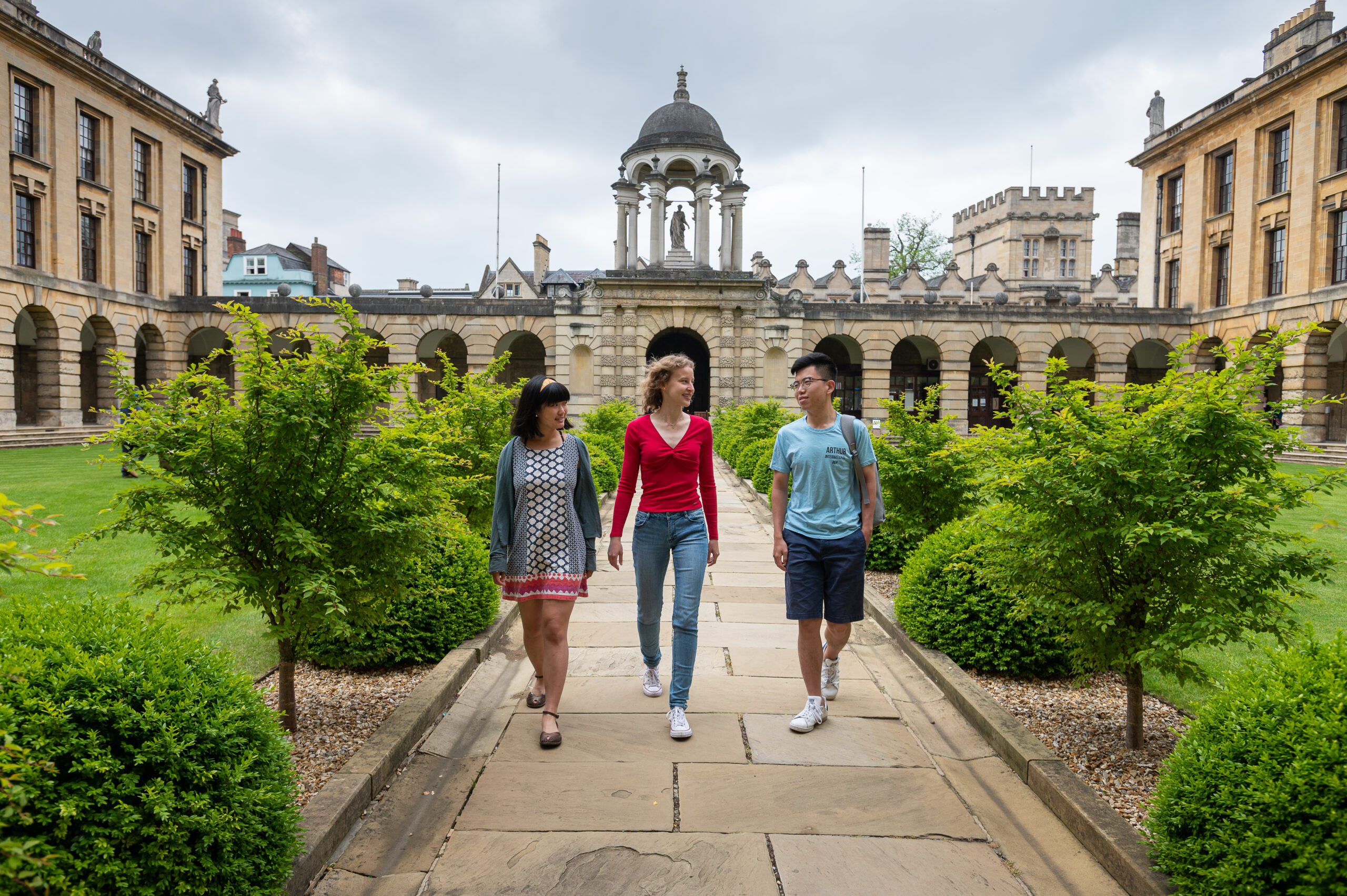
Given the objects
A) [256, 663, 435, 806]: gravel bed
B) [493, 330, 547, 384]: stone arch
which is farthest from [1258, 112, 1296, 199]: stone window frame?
[256, 663, 435, 806]: gravel bed

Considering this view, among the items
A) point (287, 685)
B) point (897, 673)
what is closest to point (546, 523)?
point (287, 685)

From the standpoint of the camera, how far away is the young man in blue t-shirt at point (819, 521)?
4.74 metres

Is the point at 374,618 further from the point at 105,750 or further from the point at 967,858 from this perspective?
the point at 967,858

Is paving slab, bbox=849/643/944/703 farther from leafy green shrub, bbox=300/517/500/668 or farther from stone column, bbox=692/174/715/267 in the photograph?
stone column, bbox=692/174/715/267

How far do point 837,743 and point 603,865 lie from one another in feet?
6.02

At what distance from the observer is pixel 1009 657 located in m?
5.78

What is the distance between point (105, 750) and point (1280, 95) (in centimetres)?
3627

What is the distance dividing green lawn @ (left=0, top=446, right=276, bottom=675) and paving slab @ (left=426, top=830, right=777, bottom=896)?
160 cm

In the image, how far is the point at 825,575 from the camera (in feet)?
15.8

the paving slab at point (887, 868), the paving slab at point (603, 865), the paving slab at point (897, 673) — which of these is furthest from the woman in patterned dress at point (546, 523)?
the paving slab at point (897, 673)

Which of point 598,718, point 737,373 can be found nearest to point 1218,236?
point 737,373

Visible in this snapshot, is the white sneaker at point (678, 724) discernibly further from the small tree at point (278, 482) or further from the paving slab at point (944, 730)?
the small tree at point (278, 482)

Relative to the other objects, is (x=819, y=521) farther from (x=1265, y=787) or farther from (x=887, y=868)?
(x=1265, y=787)

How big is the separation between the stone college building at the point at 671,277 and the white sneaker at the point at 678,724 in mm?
25778
